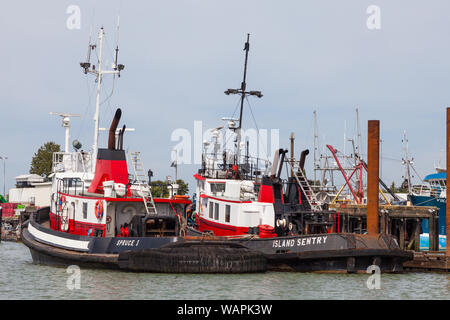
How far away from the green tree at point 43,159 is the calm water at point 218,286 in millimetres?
50647

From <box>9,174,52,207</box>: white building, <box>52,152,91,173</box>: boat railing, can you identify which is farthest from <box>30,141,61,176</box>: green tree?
<box>52,152,91,173</box>: boat railing

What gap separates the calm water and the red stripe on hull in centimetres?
495

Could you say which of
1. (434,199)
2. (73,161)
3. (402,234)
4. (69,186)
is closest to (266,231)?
(402,234)

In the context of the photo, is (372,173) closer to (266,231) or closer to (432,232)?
(266,231)

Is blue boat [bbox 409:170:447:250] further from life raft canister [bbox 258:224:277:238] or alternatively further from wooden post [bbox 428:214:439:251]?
life raft canister [bbox 258:224:277:238]

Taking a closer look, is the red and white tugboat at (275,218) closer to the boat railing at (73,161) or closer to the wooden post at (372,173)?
the wooden post at (372,173)

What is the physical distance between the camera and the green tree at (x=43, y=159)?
3007 inches

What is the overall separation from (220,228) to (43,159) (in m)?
49.5

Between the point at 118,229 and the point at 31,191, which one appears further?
the point at 31,191

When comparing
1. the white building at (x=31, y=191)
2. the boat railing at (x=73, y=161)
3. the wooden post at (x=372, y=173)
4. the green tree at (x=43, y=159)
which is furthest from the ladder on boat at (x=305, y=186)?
the green tree at (x=43, y=159)

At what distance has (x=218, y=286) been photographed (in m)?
22.2
